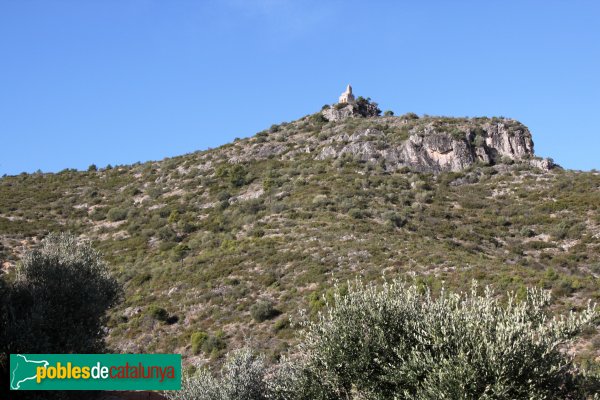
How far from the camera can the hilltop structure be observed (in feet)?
323

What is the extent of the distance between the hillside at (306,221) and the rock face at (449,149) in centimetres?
20

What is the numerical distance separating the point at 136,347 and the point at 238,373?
16.6 metres

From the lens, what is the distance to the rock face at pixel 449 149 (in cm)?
6738

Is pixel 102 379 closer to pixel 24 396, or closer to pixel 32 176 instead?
pixel 24 396

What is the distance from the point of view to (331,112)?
93.8m

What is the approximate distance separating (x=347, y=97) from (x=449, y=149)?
116ft

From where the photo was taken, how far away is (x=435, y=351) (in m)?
13.6

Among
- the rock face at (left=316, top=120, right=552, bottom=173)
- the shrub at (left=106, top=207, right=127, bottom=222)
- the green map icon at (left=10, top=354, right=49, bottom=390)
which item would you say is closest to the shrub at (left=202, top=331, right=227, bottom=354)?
the green map icon at (left=10, top=354, right=49, bottom=390)

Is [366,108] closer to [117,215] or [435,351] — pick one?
[117,215]

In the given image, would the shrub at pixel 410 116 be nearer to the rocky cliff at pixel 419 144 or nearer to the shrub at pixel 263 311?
the rocky cliff at pixel 419 144

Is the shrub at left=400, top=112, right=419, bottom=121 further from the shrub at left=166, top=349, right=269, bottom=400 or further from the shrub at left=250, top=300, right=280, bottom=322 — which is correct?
the shrub at left=166, top=349, right=269, bottom=400

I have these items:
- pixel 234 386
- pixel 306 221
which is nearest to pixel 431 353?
pixel 234 386

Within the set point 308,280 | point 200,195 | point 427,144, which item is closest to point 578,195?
point 427,144

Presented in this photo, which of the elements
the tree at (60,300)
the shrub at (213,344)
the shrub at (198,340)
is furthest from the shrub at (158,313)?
the tree at (60,300)
